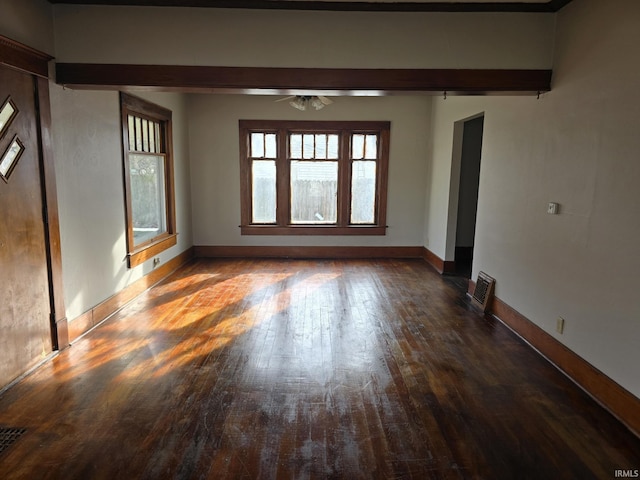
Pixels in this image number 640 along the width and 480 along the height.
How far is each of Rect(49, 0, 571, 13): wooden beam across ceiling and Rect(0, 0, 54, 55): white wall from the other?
0.58 feet

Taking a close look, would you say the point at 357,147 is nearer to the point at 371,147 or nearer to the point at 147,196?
the point at 371,147

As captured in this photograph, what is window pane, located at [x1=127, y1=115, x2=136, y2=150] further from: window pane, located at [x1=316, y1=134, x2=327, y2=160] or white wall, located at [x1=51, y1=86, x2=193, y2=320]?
window pane, located at [x1=316, y1=134, x2=327, y2=160]

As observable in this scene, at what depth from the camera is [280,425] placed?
2.70 meters

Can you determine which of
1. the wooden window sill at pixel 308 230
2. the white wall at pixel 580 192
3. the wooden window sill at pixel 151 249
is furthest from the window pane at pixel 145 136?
the white wall at pixel 580 192

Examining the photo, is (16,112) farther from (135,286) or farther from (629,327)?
(629,327)

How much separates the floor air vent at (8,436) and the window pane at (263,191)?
530 cm

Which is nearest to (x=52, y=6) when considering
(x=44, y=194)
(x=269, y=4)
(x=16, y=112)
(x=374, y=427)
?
(x=16, y=112)

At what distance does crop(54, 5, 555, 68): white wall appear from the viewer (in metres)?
3.51

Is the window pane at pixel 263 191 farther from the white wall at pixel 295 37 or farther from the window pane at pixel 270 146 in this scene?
the white wall at pixel 295 37

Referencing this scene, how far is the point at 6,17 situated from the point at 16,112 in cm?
64

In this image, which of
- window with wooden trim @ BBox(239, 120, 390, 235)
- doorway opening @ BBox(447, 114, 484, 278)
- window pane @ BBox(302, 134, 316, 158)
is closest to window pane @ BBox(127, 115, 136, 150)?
window with wooden trim @ BBox(239, 120, 390, 235)

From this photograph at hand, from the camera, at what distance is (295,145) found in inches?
295

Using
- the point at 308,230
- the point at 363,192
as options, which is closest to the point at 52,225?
the point at 308,230

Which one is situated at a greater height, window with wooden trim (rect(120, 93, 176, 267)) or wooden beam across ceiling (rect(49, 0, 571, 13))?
wooden beam across ceiling (rect(49, 0, 571, 13))
